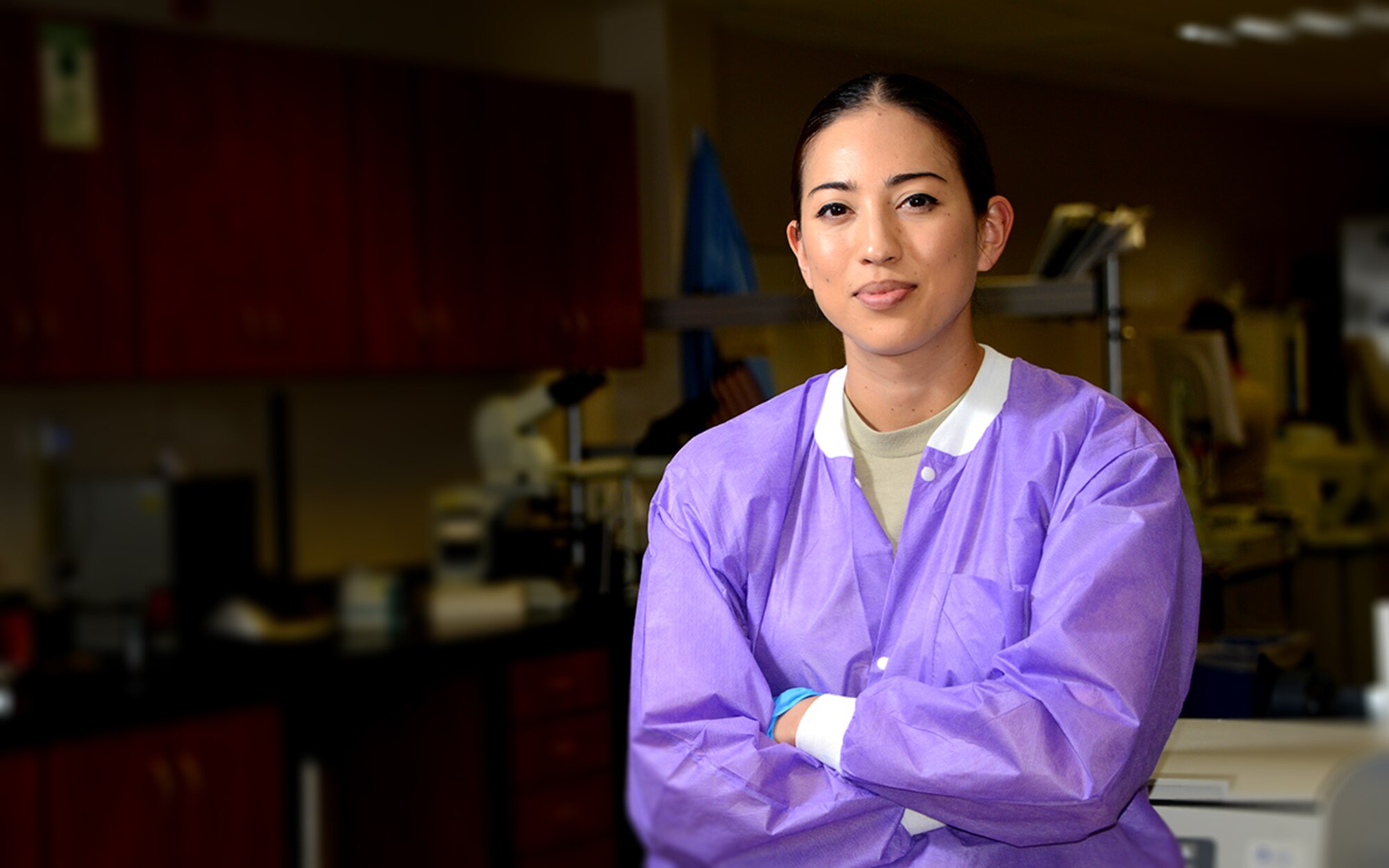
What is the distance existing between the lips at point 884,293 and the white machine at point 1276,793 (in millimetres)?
241

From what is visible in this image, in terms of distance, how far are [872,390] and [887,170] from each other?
0.31 ft

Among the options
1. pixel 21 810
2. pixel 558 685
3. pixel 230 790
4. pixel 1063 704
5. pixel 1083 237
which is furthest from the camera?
pixel 230 790

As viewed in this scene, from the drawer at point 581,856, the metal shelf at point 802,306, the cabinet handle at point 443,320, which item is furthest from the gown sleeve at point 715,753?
the cabinet handle at point 443,320

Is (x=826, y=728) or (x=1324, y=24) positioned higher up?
(x=1324, y=24)

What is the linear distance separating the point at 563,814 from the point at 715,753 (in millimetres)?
636

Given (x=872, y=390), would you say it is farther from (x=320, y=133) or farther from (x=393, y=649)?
(x=320, y=133)

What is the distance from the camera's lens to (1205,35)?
1.76ft

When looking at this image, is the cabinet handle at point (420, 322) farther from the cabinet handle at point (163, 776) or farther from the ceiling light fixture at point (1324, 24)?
the ceiling light fixture at point (1324, 24)

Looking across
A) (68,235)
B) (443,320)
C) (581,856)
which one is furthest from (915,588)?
(68,235)

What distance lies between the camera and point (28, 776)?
1.40 m

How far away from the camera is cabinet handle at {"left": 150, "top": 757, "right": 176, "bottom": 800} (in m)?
1.47

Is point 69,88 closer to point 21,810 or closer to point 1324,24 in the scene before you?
point 21,810

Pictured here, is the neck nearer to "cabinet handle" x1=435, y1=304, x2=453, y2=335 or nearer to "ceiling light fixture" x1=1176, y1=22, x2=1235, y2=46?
"ceiling light fixture" x1=1176, y1=22, x2=1235, y2=46

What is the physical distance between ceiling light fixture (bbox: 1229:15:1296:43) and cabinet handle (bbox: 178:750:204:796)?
4.61 ft
